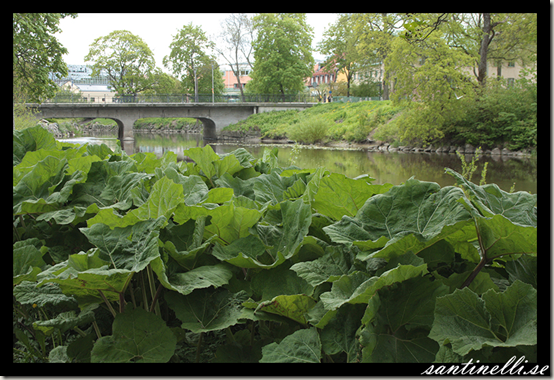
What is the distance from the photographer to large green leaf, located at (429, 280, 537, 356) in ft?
2.64

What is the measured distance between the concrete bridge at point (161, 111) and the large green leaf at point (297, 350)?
34.2 m

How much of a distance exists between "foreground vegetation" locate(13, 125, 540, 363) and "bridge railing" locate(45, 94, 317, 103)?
3559cm

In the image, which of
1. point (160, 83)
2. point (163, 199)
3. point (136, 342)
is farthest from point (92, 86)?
point (136, 342)

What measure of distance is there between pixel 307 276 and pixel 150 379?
1.33 ft

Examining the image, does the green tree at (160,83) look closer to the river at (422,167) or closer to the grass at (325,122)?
the grass at (325,122)

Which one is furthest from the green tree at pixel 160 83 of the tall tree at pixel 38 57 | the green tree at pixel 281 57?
the tall tree at pixel 38 57

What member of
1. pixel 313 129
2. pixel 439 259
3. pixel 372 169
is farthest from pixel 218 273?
pixel 313 129

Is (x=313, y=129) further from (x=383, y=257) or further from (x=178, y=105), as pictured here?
(x=383, y=257)

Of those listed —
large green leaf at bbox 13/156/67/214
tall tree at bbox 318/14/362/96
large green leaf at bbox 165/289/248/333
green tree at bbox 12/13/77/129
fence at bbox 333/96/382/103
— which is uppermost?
tall tree at bbox 318/14/362/96

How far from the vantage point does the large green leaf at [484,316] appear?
2.64 ft

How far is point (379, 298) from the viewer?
86cm

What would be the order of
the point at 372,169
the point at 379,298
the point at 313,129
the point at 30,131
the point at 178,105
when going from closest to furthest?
the point at 379,298 < the point at 30,131 < the point at 372,169 < the point at 313,129 < the point at 178,105

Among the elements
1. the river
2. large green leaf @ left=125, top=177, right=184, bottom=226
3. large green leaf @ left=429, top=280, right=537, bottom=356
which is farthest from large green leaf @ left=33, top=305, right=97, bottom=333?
the river

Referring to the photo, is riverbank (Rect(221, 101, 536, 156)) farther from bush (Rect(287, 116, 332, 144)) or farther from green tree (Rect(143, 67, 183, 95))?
green tree (Rect(143, 67, 183, 95))
